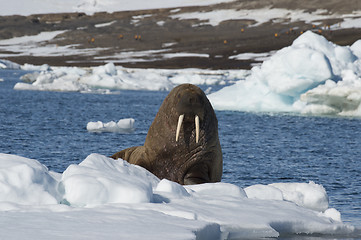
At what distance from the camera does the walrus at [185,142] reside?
10070mm

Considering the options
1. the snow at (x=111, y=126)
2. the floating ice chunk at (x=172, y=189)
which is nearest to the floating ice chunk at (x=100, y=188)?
the floating ice chunk at (x=172, y=189)

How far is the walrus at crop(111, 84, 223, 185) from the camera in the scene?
33.0 ft

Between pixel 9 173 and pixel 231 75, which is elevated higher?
pixel 9 173

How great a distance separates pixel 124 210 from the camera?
6.46 m

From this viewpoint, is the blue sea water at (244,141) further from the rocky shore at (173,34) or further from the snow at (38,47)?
the snow at (38,47)

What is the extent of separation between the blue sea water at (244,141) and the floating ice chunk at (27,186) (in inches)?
162

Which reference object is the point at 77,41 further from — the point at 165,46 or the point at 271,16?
the point at 271,16

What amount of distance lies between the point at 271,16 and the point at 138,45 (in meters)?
31.3

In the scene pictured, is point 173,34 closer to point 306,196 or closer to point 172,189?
point 306,196

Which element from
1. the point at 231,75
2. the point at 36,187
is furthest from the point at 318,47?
the point at 231,75

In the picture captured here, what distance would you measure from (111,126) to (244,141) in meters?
4.72

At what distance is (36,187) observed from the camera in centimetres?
670

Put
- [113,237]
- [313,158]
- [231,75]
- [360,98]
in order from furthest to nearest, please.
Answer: [231,75]
[360,98]
[313,158]
[113,237]

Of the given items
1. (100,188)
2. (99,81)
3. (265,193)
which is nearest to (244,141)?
(265,193)
